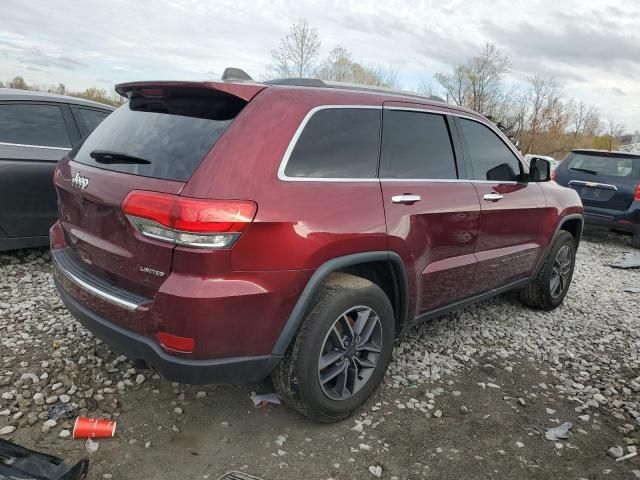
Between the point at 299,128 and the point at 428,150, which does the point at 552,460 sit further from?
the point at 299,128

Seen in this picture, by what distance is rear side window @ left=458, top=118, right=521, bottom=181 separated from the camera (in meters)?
3.61

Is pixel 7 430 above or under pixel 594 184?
under

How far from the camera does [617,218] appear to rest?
8000mm

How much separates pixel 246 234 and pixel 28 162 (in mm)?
3384

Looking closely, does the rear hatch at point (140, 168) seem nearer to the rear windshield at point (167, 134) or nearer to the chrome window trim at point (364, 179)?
the rear windshield at point (167, 134)

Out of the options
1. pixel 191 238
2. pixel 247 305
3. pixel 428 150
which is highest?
pixel 428 150

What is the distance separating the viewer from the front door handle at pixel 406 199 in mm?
2796

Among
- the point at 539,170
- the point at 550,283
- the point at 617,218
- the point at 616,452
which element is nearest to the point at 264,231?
the point at 616,452

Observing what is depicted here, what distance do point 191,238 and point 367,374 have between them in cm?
136

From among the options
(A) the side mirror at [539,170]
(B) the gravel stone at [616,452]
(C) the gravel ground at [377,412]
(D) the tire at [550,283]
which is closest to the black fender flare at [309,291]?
(C) the gravel ground at [377,412]

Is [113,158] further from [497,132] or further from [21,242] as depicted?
[497,132]

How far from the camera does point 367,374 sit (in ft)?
9.40

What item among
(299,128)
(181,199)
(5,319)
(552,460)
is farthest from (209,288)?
(5,319)

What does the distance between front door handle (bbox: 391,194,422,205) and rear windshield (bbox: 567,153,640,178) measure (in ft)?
22.5
